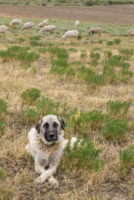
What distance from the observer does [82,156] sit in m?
2.76

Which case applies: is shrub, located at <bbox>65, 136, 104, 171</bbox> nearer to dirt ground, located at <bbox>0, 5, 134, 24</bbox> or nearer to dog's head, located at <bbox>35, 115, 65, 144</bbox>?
dog's head, located at <bbox>35, 115, 65, 144</bbox>

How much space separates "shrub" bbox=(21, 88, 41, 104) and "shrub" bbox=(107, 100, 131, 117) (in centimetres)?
180

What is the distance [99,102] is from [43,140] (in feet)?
8.76

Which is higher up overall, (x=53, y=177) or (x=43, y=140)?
(x=43, y=140)

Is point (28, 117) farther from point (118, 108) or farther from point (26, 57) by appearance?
point (26, 57)

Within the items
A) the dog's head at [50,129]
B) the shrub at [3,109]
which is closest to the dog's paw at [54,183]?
the dog's head at [50,129]

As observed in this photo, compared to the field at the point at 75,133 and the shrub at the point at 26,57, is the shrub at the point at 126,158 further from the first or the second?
the shrub at the point at 26,57

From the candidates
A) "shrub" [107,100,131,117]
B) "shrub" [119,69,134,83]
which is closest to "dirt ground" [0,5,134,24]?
"shrub" [119,69,134,83]

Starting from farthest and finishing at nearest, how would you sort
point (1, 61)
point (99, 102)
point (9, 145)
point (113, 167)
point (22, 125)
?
point (1, 61), point (99, 102), point (22, 125), point (9, 145), point (113, 167)

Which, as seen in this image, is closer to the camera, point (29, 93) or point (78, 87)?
point (29, 93)

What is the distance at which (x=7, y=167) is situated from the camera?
9.51 ft

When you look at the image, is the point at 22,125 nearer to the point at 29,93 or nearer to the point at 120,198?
the point at 29,93

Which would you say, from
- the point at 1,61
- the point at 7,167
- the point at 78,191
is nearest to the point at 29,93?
the point at 7,167

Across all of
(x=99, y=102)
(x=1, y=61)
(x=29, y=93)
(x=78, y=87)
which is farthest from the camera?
(x=1, y=61)
